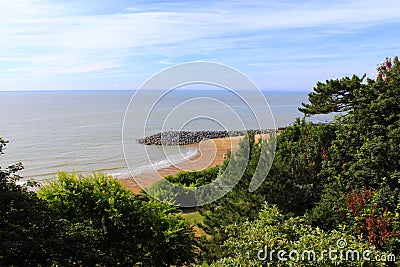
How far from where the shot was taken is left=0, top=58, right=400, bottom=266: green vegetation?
23.1ft

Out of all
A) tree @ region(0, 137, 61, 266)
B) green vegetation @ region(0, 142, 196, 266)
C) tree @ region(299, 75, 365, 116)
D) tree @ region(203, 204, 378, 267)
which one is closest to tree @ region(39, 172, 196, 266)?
green vegetation @ region(0, 142, 196, 266)

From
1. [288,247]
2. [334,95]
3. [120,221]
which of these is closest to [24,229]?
[120,221]

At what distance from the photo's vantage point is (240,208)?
358 inches

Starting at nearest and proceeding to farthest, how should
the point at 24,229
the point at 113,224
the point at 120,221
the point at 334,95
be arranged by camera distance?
1. the point at 24,229
2. the point at 120,221
3. the point at 113,224
4. the point at 334,95

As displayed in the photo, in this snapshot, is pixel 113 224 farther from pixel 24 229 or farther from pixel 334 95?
pixel 334 95

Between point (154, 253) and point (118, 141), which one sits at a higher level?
point (118, 141)

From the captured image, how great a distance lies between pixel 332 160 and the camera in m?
10.9

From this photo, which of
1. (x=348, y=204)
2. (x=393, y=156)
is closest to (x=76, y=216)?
(x=348, y=204)

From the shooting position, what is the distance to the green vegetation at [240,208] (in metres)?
7.04

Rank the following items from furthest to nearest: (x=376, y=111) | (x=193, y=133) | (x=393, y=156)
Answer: (x=193, y=133)
(x=376, y=111)
(x=393, y=156)

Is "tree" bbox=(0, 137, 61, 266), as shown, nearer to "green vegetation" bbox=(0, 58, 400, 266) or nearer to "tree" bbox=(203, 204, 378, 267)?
"green vegetation" bbox=(0, 58, 400, 266)

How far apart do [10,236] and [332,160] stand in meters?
8.54

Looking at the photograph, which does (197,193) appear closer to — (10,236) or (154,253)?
(154,253)

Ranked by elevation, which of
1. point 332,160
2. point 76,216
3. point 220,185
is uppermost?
point 332,160
